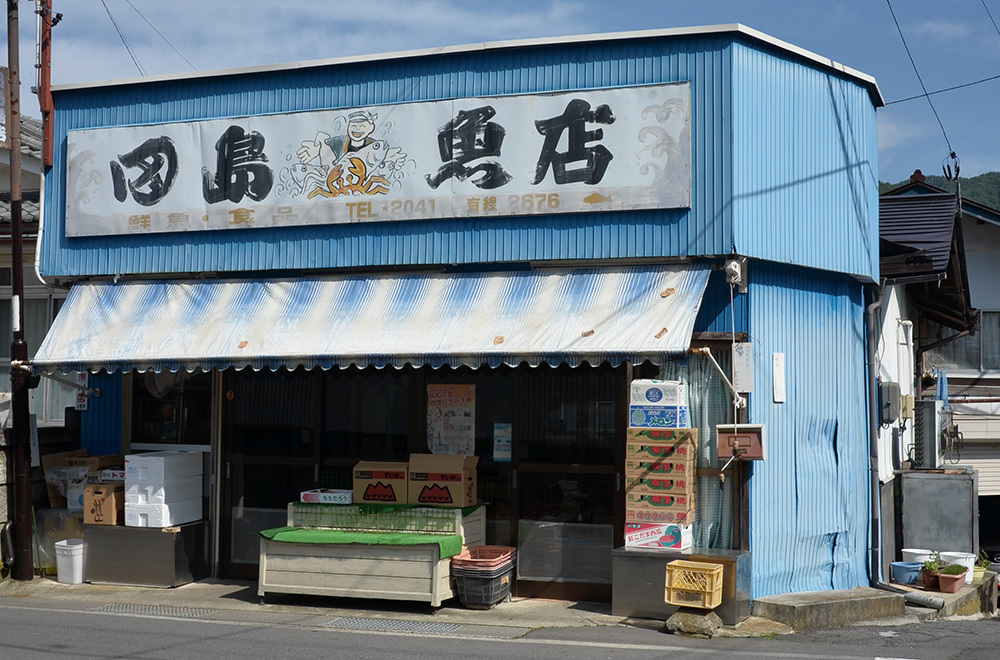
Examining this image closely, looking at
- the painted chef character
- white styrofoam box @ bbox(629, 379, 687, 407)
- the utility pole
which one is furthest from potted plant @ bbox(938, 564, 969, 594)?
the utility pole

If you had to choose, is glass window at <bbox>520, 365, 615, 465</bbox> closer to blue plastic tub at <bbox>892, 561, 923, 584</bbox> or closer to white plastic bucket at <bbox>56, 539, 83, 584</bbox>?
blue plastic tub at <bbox>892, 561, 923, 584</bbox>

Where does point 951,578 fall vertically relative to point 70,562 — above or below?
below

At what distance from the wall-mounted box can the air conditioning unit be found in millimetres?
7179

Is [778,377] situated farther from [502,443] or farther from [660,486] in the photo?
[502,443]

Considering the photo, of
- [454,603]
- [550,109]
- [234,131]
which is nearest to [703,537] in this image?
[454,603]

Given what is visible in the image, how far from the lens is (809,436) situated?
40.0 ft

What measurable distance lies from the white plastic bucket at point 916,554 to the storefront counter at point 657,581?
4542 millimetres

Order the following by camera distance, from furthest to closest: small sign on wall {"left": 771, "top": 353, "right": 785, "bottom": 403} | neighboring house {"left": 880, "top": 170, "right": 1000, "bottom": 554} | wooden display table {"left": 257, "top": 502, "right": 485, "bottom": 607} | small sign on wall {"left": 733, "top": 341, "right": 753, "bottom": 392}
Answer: neighboring house {"left": 880, "top": 170, "right": 1000, "bottom": 554} < small sign on wall {"left": 771, "top": 353, "right": 785, "bottom": 403} < wooden display table {"left": 257, "top": 502, "right": 485, "bottom": 607} < small sign on wall {"left": 733, "top": 341, "right": 753, "bottom": 392}

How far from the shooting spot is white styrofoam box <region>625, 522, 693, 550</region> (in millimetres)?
10883

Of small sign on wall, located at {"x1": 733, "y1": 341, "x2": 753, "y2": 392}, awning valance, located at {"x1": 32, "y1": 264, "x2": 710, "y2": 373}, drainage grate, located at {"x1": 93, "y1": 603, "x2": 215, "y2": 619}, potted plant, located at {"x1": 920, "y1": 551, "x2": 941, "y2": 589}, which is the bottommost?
drainage grate, located at {"x1": 93, "y1": 603, "x2": 215, "y2": 619}

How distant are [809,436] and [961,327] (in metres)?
10.7

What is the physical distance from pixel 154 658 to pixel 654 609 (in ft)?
16.2

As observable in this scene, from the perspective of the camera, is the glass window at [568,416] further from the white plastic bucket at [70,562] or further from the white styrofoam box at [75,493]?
the white styrofoam box at [75,493]

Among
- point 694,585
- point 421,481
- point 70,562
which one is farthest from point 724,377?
point 70,562
